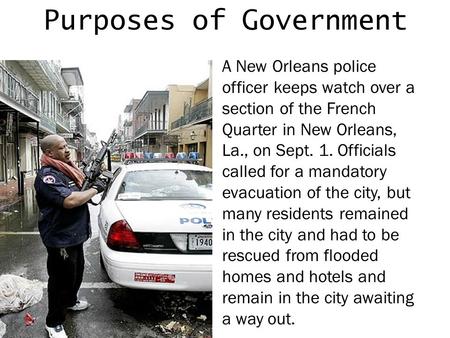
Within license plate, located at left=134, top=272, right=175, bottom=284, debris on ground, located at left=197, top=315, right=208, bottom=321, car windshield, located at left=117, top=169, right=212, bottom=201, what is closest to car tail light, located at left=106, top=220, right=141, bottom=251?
license plate, located at left=134, top=272, right=175, bottom=284

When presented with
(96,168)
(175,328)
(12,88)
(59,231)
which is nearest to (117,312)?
(175,328)

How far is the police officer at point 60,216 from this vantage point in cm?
261

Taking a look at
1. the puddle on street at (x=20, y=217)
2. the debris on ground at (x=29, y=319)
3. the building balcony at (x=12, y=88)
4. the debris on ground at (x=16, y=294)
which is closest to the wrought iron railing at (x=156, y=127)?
the building balcony at (x=12, y=88)

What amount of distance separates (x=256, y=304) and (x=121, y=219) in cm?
198

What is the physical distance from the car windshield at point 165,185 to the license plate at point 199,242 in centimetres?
73

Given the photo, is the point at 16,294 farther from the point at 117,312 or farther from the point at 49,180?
the point at 49,180

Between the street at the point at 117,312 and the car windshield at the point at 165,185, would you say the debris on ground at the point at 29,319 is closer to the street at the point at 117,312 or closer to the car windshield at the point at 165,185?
the street at the point at 117,312

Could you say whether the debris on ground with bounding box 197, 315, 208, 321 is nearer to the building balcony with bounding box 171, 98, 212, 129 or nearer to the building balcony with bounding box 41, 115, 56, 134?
the building balcony with bounding box 171, 98, 212, 129

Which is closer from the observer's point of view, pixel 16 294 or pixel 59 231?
pixel 59 231

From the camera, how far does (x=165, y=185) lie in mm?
4008

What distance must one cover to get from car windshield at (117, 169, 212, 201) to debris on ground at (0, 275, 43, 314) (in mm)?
1184

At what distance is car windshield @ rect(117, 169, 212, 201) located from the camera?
378 centimetres

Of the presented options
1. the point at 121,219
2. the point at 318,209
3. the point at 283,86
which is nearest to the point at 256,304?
the point at 318,209

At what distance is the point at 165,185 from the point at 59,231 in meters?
1.45
